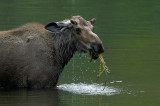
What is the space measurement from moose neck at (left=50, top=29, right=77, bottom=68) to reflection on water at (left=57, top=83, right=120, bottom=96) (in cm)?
A: 66

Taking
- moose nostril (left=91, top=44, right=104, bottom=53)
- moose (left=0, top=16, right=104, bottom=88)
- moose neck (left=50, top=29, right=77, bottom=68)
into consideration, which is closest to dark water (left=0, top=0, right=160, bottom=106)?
moose (left=0, top=16, right=104, bottom=88)

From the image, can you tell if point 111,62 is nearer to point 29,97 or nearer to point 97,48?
point 97,48

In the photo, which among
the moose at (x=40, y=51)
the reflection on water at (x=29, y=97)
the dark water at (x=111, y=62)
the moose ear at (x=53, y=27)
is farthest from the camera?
the moose ear at (x=53, y=27)

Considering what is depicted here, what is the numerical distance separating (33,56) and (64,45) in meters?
0.87

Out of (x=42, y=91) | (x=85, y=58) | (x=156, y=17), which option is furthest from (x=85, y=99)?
(x=156, y=17)

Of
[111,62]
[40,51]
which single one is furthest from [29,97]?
[111,62]

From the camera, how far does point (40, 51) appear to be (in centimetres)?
1580

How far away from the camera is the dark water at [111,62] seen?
49.2 feet

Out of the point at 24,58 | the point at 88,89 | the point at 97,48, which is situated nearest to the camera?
the point at 97,48

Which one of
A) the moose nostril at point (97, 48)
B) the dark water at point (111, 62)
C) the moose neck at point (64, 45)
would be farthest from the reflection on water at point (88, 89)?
the moose nostril at point (97, 48)

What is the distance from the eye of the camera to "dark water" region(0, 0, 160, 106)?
1499cm

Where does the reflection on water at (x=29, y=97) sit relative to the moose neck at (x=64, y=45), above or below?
below

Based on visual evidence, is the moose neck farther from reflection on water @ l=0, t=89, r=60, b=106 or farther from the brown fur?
reflection on water @ l=0, t=89, r=60, b=106

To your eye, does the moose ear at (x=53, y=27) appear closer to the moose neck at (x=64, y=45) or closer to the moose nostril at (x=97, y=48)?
the moose neck at (x=64, y=45)
